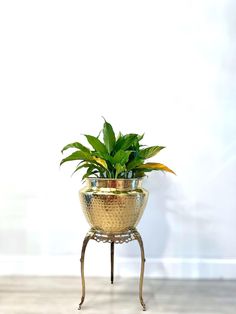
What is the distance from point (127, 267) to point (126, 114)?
2.72ft

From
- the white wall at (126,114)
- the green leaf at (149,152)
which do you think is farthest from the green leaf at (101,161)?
the white wall at (126,114)

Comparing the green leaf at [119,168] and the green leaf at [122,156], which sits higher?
the green leaf at [122,156]

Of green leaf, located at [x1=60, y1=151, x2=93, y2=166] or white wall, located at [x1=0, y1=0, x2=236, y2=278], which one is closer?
green leaf, located at [x1=60, y1=151, x2=93, y2=166]

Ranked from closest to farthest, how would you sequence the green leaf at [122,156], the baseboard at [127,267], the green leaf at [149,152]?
the green leaf at [122,156], the green leaf at [149,152], the baseboard at [127,267]

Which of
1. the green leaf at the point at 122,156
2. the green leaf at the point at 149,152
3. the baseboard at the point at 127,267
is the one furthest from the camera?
the baseboard at the point at 127,267

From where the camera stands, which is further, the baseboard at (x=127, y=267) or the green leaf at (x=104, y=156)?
the baseboard at (x=127, y=267)

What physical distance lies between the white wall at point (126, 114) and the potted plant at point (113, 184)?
1.39 ft

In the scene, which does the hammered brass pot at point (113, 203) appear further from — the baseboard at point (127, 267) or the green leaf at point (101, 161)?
the baseboard at point (127, 267)

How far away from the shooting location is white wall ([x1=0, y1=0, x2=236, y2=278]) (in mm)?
1971

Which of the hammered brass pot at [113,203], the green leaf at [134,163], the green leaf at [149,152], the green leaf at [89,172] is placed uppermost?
the green leaf at [149,152]

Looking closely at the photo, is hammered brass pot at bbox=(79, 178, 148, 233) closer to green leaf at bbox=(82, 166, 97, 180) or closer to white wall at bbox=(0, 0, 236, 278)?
green leaf at bbox=(82, 166, 97, 180)

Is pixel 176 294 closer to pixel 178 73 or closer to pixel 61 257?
pixel 61 257

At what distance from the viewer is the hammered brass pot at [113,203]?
151 cm

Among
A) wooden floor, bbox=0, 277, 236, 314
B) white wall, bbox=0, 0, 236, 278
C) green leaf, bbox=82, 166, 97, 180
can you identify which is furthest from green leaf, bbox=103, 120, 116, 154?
wooden floor, bbox=0, 277, 236, 314
